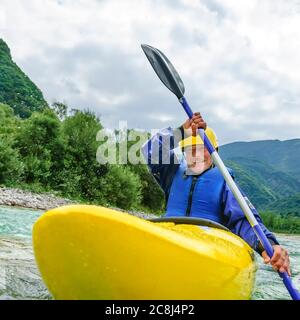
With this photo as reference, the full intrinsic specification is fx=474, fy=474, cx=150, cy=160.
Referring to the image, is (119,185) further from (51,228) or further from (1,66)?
(1,66)

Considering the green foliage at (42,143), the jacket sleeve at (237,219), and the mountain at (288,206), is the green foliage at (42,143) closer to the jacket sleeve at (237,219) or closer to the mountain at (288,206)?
the jacket sleeve at (237,219)

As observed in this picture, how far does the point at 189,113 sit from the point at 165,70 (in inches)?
16.7

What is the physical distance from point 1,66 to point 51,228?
2077 inches

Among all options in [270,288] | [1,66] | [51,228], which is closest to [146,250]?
[51,228]

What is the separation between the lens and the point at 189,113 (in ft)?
11.6

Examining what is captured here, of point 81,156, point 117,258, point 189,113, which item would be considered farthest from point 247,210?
point 81,156

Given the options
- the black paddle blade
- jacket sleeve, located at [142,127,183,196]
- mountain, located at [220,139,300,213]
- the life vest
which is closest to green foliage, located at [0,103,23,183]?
mountain, located at [220,139,300,213]

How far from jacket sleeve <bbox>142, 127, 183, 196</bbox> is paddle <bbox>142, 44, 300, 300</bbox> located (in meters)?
0.32

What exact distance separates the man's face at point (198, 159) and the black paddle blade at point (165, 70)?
1.38 feet

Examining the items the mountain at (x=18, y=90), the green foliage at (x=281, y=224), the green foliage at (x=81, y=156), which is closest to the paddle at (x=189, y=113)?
the green foliage at (x=81, y=156)

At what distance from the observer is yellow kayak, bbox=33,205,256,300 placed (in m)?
2.28

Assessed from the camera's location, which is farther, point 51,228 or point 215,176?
point 215,176
